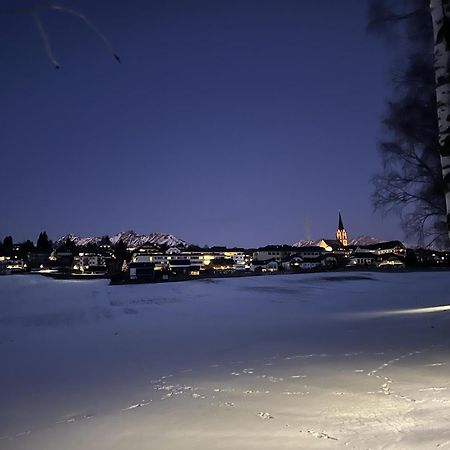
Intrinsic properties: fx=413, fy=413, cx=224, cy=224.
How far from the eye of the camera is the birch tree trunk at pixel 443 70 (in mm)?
5020

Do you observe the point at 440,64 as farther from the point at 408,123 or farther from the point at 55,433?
the point at 408,123

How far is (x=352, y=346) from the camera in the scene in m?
8.91

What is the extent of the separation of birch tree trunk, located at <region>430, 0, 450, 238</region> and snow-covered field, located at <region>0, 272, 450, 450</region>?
8.96 feet

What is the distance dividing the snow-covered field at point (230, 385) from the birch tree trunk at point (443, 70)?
2.73 m

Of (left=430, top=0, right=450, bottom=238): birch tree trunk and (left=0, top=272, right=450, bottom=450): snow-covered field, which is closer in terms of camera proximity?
(left=0, top=272, right=450, bottom=450): snow-covered field

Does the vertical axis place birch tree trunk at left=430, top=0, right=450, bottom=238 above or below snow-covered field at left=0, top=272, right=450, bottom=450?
above

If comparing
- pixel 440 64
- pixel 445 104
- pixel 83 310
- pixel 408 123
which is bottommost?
pixel 83 310

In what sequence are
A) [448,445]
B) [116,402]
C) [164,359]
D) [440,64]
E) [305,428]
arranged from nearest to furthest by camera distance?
[448,445] → [305,428] → [440,64] → [116,402] → [164,359]

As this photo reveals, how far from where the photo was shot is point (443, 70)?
5.02 metres

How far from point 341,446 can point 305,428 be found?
0.59 meters

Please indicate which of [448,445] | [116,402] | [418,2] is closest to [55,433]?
[116,402]

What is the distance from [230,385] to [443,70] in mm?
5052

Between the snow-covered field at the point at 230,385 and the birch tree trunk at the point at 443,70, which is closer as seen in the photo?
the snow-covered field at the point at 230,385

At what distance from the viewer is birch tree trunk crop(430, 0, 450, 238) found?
16.5 feet
